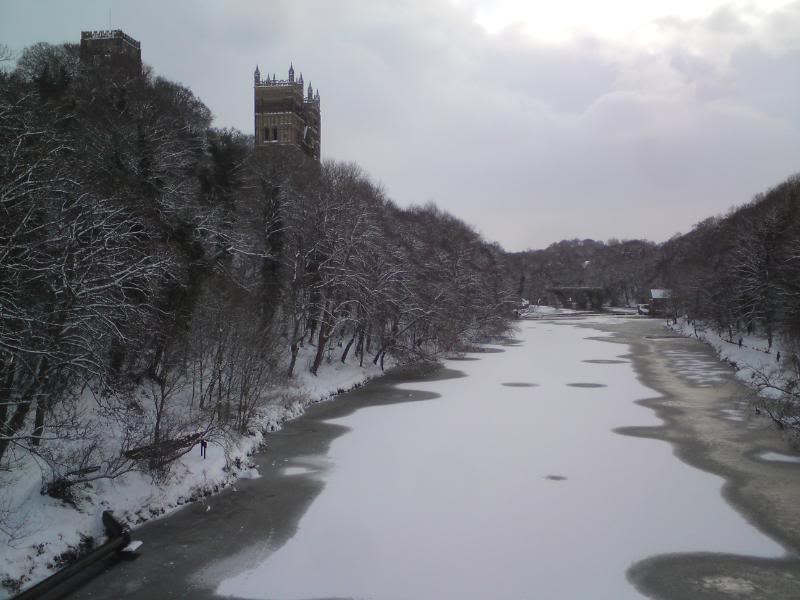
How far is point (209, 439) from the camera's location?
17.0 meters

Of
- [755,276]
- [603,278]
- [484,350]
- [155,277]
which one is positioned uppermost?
[603,278]

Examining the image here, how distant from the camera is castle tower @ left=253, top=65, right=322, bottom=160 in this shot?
93250 millimetres

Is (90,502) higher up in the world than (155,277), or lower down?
lower down

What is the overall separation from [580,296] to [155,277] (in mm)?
144696

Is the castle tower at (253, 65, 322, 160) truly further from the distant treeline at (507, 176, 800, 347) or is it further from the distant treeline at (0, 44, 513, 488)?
the distant treeline at (507, 176, 800, 347)

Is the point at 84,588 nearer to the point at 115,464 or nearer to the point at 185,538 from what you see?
the point at 185,538

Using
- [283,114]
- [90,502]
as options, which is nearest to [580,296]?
[283,114]

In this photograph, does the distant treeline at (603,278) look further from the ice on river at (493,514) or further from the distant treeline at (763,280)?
the ice on river at (493,514)

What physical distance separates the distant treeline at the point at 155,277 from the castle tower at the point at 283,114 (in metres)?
45.7

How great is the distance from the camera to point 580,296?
152375 mm

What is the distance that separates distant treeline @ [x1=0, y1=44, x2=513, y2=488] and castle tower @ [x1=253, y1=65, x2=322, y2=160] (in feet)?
150

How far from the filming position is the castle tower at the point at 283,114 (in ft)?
306

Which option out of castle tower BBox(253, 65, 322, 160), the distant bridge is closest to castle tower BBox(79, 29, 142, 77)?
castle tower BBox(253, 65, 322, 160)

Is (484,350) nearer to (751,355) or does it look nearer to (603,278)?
(751,355)
